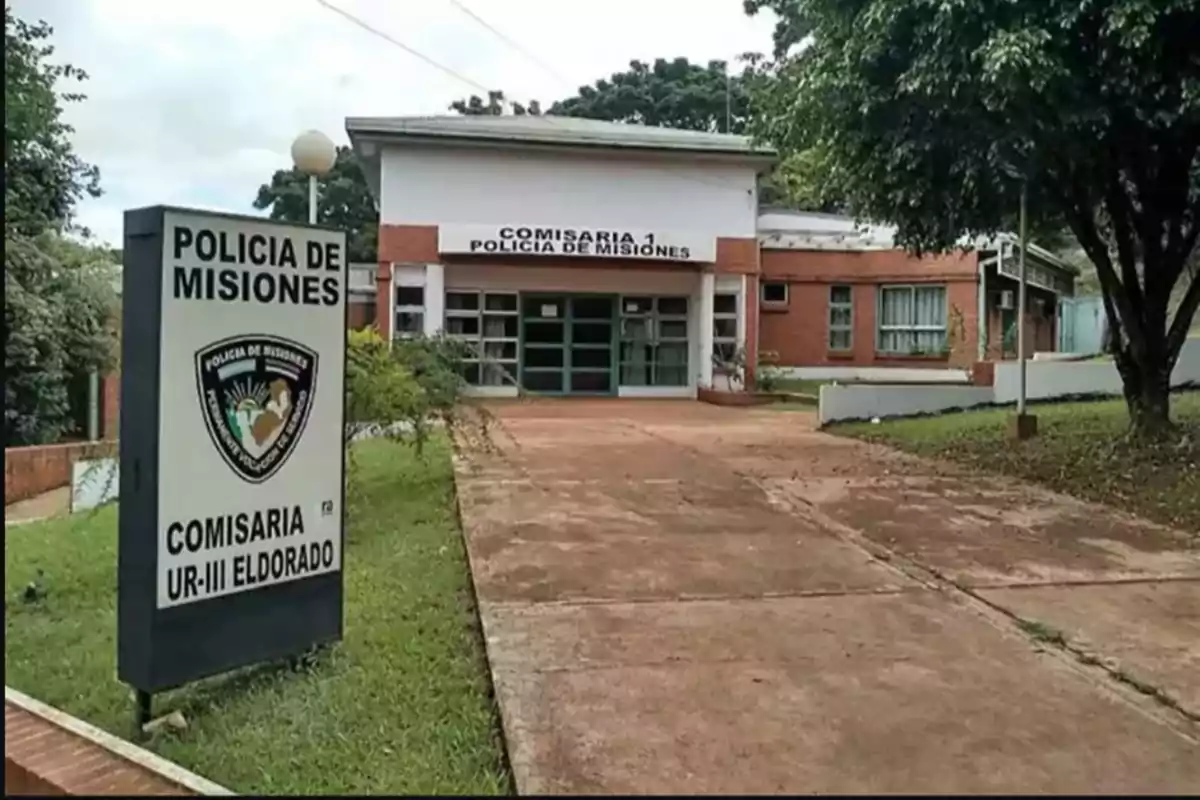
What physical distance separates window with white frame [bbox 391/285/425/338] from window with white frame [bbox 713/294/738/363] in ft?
20.0

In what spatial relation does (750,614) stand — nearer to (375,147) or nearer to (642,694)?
(642,694)

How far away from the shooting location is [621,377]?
75.5 feet

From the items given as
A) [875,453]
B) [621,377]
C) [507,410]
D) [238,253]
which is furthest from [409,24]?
[238,253]

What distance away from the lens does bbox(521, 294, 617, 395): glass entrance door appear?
22.8 metres

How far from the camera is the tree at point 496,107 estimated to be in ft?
115

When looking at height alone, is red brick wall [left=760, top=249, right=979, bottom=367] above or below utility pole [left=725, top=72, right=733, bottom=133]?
below

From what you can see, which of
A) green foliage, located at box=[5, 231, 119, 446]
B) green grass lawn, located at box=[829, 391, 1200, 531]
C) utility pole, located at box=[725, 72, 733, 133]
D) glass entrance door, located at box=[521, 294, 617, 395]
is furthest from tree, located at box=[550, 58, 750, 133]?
green foliage, located at box=[5, 231, 119, 446]

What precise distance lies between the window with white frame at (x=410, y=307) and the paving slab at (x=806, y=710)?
16.7m

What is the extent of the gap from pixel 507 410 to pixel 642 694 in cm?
1457

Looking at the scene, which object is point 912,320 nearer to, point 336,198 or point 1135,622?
point 1135,622

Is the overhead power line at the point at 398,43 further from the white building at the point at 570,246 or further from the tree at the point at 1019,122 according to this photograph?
the tree at the point at 1019,122

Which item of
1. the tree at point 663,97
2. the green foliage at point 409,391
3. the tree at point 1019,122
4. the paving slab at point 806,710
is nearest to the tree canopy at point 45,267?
the green foliage at point 409,391

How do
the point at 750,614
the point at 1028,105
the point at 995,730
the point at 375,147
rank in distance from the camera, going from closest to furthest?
the point at 995,730 < the point at 750,614 < the point at 1028,105 < the point at 375,147

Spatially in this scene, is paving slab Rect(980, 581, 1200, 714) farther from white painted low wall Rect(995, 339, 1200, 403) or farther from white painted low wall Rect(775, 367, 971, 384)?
white painted low wall Rect(775, 367, 971, 384)
